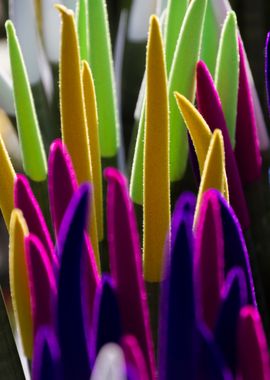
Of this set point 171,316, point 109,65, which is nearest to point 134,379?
point 171,316

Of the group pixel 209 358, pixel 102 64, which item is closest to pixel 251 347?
pixel 209 358

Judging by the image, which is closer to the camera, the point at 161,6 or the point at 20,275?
the point at 20,275

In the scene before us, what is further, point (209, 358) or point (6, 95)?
point (6, 95)

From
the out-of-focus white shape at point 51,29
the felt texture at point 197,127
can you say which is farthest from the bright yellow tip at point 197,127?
the out-of-focus white shape at point 51,29

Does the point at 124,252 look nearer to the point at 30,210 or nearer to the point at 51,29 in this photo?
the point at 30,210

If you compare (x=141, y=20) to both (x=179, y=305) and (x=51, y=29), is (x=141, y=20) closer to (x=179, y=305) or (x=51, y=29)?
(x=51, y=29)

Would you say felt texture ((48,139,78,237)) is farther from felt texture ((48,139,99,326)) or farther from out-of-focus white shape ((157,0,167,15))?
out-of-focus white shape ((157,0,167,15))

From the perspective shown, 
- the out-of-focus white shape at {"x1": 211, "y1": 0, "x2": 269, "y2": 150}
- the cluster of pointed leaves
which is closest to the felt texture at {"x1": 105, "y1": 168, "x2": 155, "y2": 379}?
the cluster of pointed leaves

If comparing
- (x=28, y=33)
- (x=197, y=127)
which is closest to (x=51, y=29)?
(x=28, y=33)
